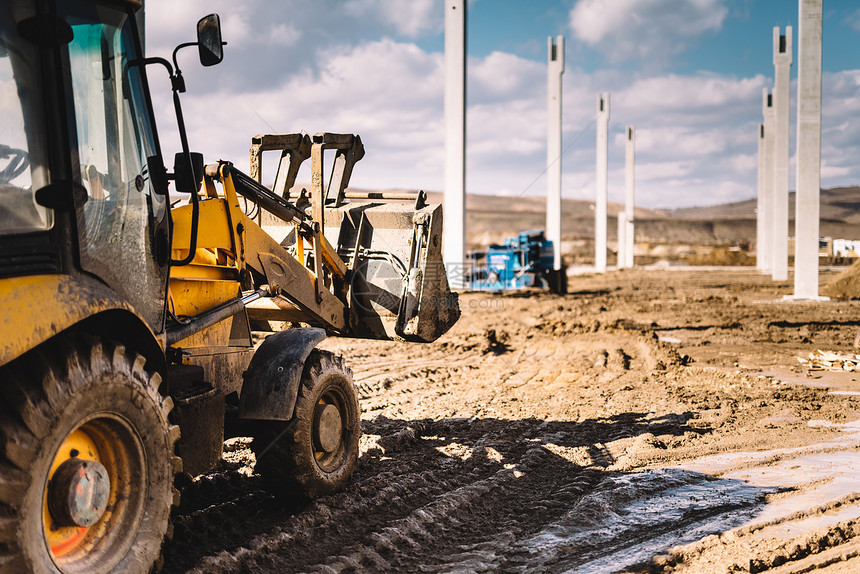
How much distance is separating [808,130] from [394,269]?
18.6 meters

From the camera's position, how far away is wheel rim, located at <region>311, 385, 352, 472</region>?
5121mm

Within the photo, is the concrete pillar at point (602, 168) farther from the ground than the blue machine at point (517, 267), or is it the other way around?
the concrete pillar at point (602, 168)

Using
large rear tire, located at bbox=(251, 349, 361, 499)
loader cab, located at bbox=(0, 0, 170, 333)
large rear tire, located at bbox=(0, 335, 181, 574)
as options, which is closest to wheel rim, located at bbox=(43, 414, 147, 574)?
large rear tire, located at bbox=(0, 335, 181, 574)

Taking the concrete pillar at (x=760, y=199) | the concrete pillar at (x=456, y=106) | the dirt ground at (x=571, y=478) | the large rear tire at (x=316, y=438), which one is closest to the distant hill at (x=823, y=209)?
the concrete pillar at (x=760, y=199)

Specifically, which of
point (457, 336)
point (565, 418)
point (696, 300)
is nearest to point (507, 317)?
point (457, 336)

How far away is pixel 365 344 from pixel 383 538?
9886 millimetres

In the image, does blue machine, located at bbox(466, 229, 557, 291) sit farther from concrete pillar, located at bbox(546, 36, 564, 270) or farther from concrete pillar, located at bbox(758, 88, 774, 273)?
concrete pillar, located at bbox(758, 88, 774, 273)

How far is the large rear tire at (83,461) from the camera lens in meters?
2.68

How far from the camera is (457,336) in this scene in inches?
613

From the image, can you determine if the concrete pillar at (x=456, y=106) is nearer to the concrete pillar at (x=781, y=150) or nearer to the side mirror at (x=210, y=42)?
the concrete pillar at (x=781, y=150)

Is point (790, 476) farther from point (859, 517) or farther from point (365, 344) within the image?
point (365, 344)

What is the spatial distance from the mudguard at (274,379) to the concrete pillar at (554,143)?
27.8m

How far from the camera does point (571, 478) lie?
608 cm

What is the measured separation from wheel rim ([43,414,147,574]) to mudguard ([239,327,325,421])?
4.39 ft
